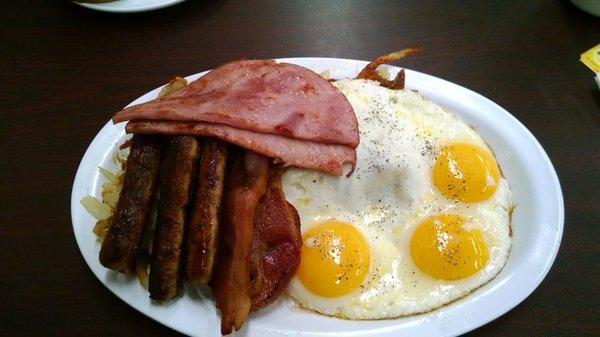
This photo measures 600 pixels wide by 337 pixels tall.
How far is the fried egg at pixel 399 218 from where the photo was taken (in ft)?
5.74

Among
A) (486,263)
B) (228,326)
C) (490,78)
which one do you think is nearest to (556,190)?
(486,263)

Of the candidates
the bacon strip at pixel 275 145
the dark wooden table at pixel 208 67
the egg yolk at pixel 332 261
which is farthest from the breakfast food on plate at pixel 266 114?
the dark wooden table at pixel 208 67

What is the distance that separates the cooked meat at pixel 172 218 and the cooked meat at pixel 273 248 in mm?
281

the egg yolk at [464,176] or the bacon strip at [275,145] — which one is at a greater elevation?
the bacon strip at [275,145]

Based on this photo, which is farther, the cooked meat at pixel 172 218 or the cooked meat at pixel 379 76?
the cooked meat at pixel 379 76

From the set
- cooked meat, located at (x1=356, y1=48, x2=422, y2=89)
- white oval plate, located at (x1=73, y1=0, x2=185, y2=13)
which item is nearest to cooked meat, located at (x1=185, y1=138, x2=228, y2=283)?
cooked meat, located at (x1=356, y1=48, x2=422, y2=89)

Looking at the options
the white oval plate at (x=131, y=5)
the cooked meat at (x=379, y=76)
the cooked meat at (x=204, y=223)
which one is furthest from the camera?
the white oval plate at (x=131, y=5)

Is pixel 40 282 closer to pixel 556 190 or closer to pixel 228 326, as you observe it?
pixel 228 326

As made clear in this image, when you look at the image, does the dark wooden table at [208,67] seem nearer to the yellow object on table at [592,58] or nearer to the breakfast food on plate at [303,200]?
the yellow object on table at [592,58]

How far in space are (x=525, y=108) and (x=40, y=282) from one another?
98.7 inches

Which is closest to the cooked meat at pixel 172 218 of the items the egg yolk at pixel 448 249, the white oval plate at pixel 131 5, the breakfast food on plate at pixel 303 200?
the breakfast food on plate at pixel 303 200

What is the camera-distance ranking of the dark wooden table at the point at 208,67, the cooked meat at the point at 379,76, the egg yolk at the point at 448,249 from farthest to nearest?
the cooked meat at the point at 379,76 → the dark wooden table at the point at 208,67 → the egg yolk at the point at 448,249

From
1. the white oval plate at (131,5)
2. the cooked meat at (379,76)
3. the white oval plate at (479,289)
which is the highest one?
the white oval plate at (131,5)

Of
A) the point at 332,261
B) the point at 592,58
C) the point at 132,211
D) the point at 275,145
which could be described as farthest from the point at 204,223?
the point at 592,58
